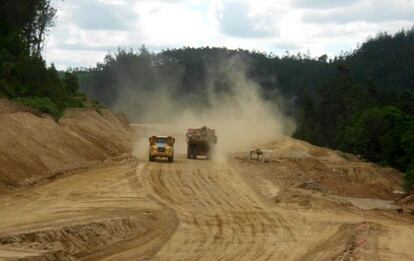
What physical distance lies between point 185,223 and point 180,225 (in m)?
0.47

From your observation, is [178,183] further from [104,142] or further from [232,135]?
[232,135]

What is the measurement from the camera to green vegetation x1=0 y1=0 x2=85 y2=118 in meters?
56.8

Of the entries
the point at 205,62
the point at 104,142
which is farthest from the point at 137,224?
the point at 205,62

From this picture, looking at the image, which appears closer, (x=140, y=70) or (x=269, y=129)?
(x=269, y=129)

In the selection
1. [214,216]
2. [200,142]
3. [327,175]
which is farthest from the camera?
[200,142]

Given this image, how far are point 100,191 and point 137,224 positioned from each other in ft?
32.4

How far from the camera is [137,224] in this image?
922 inches

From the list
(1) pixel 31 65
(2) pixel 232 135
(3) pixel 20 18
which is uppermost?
(3) pixel 20 18

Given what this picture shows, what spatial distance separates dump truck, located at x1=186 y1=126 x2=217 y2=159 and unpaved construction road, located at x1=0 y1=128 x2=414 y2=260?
576 inches

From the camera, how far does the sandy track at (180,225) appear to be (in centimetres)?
1912

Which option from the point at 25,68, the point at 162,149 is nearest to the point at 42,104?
the point at 25,68

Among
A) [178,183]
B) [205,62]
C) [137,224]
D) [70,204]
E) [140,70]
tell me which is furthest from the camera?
[205,62]

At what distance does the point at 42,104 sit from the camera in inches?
2176

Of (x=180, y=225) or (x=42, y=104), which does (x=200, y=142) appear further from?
(x=180, y=225)
